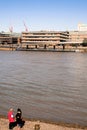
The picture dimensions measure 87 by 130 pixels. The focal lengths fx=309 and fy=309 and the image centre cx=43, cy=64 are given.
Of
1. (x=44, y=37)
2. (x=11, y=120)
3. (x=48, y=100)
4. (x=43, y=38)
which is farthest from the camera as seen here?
(x=44, y=37)

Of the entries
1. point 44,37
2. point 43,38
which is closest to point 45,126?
point 43,38

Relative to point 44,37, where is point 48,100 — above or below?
below

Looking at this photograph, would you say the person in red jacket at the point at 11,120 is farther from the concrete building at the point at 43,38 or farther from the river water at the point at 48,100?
the concrete building at the point at 43,38

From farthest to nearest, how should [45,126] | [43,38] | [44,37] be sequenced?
1. [44,37]
2. [43,38]
3. [45,126]

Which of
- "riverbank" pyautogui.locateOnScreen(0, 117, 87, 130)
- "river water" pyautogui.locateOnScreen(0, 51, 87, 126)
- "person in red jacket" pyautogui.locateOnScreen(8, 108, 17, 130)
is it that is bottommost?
"river water" pyautogui.locateOnScreen(0, 51, 87, 126)

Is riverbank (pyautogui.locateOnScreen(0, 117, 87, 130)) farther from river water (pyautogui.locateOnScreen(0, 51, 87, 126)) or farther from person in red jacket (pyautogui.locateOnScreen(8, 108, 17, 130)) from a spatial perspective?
river water (pyautogui.locateOnScreen(0, 51, 87, 126))

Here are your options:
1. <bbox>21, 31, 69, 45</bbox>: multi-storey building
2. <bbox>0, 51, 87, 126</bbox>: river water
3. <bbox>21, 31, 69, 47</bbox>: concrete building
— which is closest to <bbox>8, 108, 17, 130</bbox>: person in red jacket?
<bbox>0, 51, 87, 126</bbox>: river water

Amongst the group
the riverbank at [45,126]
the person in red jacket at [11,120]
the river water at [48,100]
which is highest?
the person in red jacket at [11,120]

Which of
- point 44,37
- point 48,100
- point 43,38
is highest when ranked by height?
point 44,37

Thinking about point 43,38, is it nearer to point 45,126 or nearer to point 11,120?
point 45,126

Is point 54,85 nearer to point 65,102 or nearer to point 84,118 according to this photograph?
point 65,102

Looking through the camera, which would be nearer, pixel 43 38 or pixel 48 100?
pixel 48 100

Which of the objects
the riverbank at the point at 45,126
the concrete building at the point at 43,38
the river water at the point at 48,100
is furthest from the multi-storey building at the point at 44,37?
the riverbank at the point at 45,126

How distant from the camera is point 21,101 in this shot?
2955 cm
